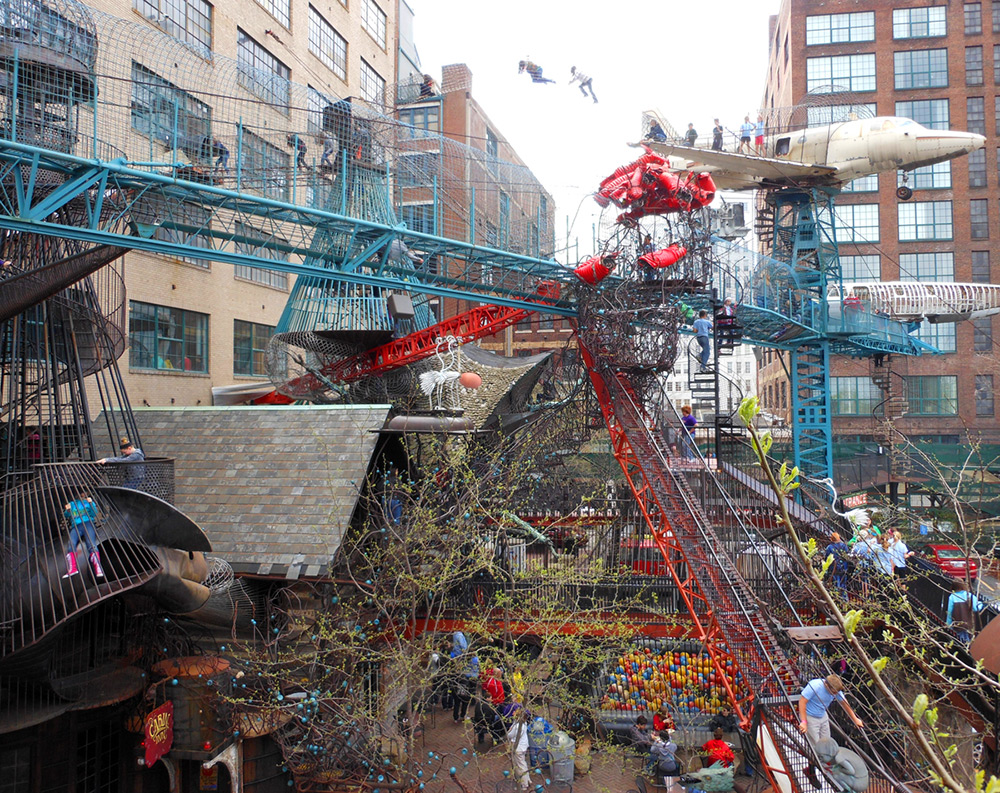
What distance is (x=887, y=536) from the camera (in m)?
12.9

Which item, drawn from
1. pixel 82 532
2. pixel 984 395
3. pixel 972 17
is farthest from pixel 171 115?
pixel 972 17

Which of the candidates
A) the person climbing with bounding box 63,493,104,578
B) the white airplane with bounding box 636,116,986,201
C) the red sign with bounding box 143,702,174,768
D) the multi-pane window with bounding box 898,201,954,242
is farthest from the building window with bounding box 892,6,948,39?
the red sign with bounding box 143,702,174,768

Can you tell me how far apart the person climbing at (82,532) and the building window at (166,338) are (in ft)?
40.7

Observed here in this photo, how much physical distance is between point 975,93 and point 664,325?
1601 inches

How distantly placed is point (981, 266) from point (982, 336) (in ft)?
13.8

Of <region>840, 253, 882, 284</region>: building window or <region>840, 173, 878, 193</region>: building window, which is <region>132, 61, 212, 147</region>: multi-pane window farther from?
<region>840, 173, 878, 193</region>: building window

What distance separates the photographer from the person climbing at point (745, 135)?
25.4 m

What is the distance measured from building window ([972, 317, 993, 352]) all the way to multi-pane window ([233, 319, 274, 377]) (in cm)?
3879

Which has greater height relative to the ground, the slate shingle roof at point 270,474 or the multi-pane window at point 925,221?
the multi-pane window at point 925,221

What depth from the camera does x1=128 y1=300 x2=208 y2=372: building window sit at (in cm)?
1998

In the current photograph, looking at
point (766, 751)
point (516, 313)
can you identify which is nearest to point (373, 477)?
point (516, 313)

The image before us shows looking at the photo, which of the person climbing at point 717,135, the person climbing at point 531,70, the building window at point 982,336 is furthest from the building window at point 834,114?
the building window at point 982,336

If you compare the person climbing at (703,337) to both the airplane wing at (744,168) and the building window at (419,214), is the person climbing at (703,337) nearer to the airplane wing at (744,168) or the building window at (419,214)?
the building window at (419,214)

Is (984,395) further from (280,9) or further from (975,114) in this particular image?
(280,9)
